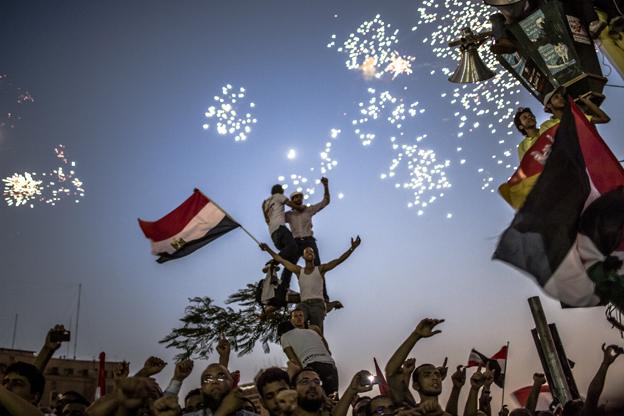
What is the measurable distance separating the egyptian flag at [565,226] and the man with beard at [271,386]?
6.19 feet

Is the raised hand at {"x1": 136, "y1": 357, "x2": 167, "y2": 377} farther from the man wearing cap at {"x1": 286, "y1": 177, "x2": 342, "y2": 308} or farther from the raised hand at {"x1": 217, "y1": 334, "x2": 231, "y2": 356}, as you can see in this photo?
the man wearing cap at {"x1": 286, "y1": 177, "x2": 342, "y2": 308}

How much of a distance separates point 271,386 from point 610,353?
9.62ft

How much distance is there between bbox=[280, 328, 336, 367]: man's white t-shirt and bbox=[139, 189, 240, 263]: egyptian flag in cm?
446

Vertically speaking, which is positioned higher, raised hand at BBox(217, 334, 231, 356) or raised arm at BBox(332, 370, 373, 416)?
raised hand at BBox(217, 334, 231, 356)

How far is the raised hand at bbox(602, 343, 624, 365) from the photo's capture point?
5.06 meters

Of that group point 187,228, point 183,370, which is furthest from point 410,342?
point 187,228

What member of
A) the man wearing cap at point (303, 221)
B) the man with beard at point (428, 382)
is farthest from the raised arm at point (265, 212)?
the man with beard at point (428, 382)

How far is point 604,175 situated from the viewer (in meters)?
5.32

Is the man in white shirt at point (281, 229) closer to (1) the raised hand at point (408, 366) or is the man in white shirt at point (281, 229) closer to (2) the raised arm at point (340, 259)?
(2) the raised arm at point (340, 259)

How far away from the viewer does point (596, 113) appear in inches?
311

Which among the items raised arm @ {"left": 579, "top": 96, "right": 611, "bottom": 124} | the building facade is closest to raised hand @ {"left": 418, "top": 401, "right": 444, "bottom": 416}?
raised arm @ {"left": 579, "top": 96, "right": 611, "bottom": 124}

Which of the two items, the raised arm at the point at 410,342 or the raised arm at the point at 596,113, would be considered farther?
the raised arm at the point at 596,113

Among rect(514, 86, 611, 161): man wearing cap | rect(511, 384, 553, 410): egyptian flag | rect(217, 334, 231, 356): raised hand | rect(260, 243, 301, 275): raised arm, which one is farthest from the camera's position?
rect(511, 384, 553, 410): egyptian flag

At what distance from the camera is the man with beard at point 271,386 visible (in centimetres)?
442
